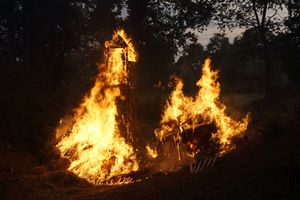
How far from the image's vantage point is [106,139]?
11.8 m

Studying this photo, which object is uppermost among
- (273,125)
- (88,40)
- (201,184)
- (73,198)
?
(88,40)

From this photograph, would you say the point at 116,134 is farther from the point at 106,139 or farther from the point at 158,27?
the point at 158,27

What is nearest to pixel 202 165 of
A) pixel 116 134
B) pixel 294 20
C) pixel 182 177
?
pixel 182 177

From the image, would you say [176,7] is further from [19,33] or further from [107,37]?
[19,33]

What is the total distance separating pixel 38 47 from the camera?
75.1ft

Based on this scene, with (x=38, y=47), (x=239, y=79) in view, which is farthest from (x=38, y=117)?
(x=239, y=79)

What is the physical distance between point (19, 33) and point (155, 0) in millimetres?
10733

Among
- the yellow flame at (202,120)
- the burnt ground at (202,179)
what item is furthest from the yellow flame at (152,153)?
the burnt ground at (202,179)

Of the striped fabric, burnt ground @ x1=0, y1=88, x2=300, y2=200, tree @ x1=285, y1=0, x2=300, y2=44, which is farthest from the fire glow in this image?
tree @ x1=285, y1=0, x2=300, y2=44

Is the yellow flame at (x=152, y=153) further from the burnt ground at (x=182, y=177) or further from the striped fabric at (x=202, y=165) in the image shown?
the striped fabric at (x=202, y=165)

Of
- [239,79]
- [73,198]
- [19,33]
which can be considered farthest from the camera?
[239,79]

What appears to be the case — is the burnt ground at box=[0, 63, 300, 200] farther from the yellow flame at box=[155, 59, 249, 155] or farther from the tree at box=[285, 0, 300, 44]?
the tree at box=[285, 0, 300, 44]

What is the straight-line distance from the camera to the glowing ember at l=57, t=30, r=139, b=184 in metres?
11.1

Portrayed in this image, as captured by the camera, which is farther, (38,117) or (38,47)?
(38,47)
